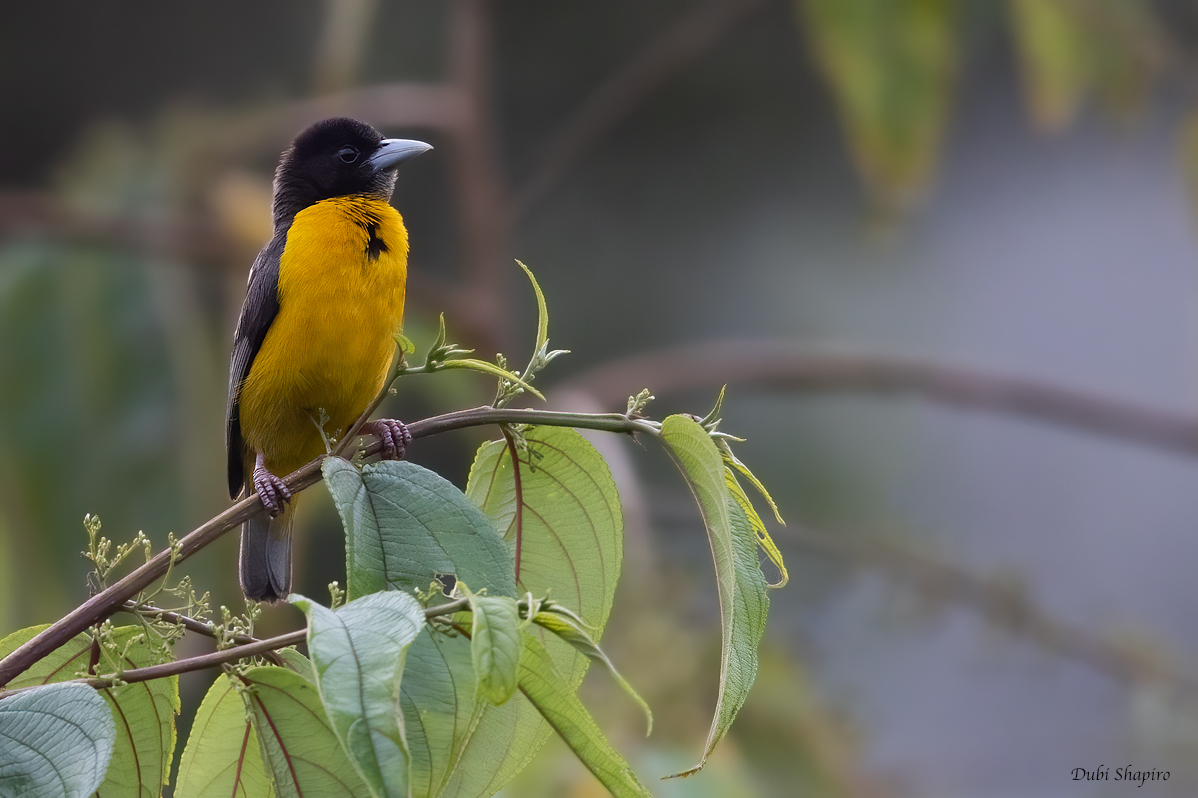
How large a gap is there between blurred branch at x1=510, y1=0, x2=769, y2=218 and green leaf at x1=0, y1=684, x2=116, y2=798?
7.05 ft

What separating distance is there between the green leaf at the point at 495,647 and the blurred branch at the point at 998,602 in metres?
1.82

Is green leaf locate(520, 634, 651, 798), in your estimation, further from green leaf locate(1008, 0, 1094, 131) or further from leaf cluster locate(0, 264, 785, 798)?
green leaf locate(1008, 0, 1094, 131)

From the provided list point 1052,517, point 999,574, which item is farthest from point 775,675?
point 1052,517

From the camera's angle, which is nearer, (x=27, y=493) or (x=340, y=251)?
(x=340, y=251)

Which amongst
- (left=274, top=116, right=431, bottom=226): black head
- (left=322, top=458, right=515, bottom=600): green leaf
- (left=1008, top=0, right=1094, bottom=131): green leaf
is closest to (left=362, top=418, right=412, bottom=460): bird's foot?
(left=322, top=458, right=515, bottom=600): green leaf

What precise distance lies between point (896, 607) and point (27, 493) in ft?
6.07

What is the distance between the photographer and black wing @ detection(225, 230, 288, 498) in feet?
3.51

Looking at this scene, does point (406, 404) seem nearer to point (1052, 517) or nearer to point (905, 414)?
point (905, 414)

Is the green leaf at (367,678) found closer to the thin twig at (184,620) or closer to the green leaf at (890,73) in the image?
the thin twig at (184,620)

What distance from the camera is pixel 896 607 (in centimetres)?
256

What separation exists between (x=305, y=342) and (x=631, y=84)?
1.88 metres

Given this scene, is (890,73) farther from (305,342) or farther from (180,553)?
(180,553)

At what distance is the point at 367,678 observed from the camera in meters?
0.36

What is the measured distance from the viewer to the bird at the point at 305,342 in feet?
3.37
